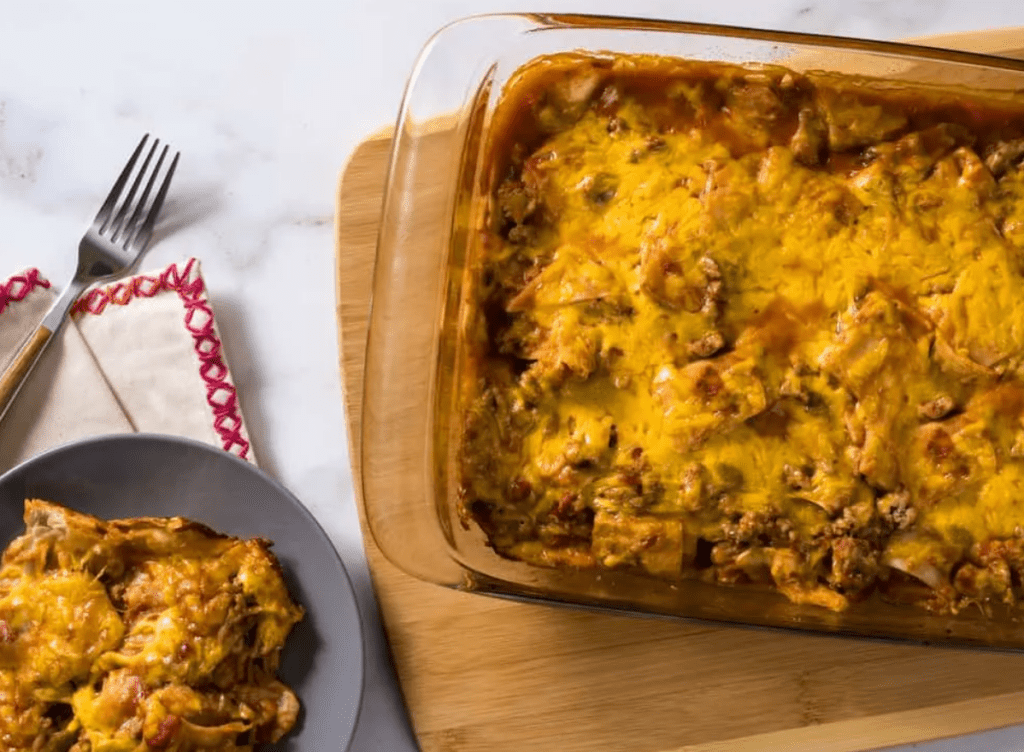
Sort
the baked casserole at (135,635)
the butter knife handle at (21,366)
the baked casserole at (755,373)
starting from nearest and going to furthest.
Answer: the baked casserole at (755,373) → the baked casserole at (135,635) → the butter knife handle at (21,366)

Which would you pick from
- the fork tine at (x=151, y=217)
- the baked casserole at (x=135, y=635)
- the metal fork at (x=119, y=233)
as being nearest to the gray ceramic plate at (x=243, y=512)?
the baked casserole at (x=135, y=635)

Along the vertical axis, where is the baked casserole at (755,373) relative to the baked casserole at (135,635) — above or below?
above

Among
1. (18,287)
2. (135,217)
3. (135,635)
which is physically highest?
(135,217)

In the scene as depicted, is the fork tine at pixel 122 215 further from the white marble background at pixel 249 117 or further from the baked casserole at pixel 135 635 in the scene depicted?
the baked casserole at pixel 135 635

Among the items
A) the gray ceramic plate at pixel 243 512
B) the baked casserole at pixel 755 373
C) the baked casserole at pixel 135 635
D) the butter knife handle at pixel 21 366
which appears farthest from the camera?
the butter knife handle at pixel 21 366

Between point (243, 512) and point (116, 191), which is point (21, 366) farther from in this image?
point (243, 512)

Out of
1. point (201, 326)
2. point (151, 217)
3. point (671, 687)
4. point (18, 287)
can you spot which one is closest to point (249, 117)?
point (151, 217)

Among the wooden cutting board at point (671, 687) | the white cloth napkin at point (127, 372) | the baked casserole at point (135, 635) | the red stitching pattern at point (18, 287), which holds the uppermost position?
the red stitching pattern at point (18, 287)
